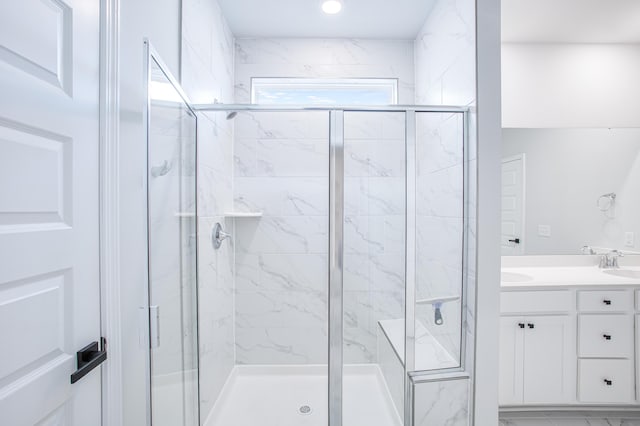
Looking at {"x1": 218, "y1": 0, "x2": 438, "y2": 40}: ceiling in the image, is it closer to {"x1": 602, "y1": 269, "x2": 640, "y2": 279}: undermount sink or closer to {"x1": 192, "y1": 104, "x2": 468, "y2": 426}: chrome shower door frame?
{"x1": 192, "y1": 104, "x2": 468, "y2": 426}: chrome shower door frame

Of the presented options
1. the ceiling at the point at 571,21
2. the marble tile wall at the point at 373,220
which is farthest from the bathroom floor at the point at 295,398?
the ceiling at the point at 571,21

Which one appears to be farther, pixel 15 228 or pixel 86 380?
pixel 86 380

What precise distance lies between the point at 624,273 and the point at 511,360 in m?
1.22

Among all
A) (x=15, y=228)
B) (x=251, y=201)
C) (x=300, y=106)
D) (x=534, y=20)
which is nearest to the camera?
(x=15, y=228)

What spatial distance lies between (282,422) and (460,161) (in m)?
1.89

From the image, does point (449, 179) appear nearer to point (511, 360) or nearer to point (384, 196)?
point (384, 196)

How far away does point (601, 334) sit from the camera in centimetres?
193

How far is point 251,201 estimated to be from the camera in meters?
2.37

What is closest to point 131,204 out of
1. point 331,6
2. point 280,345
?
point 280,345

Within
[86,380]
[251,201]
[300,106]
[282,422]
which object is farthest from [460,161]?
[282,422]

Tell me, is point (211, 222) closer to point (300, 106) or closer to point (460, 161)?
point (300, 106)

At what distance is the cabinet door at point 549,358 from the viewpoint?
1918 mm

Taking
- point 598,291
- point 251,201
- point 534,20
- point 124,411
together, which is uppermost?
point 534,20

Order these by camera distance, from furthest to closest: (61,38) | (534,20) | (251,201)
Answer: (251,201) → (534,20) → (61,38)
